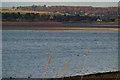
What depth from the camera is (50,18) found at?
109750 mm

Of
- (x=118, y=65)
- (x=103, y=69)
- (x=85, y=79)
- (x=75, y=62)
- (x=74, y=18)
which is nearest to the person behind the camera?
(x=85, y=79)

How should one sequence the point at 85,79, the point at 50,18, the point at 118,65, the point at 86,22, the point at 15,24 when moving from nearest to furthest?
the point at 85,79 → the point at 118,65 → the point at 15,24 → the point at 50,18 → the point at 86,22

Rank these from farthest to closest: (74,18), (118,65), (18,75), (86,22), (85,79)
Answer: (86,22) → (74,18) → (118,65) → (18,75) → (85,79)

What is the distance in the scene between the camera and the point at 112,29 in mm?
107438

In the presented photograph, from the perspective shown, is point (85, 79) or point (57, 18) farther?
point (57, 18)

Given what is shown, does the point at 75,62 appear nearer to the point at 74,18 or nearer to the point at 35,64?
the point at 35,64

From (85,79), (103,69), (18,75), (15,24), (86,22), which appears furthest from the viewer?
(86,22)

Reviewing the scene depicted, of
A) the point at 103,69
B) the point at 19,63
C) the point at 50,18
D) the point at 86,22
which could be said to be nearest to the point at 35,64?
the point at 19,63

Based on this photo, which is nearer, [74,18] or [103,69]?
[103,69]

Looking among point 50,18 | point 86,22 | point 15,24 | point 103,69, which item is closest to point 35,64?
point 103,69

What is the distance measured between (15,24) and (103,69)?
81299mm

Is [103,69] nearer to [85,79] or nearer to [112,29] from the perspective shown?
[85,79]

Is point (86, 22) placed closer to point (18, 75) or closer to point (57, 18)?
point (57, 18)

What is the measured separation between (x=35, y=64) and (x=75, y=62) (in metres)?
2.26
